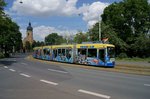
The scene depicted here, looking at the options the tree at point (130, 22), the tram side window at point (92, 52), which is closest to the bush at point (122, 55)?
the tree at point (130, 22)

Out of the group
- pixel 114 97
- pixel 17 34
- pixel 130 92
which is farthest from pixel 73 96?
pixel 17 34

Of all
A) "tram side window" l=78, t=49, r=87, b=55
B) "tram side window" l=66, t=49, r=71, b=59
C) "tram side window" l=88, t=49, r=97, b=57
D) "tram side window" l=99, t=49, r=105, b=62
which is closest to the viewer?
"tram side window" l=99, t=49, r=105, b=62

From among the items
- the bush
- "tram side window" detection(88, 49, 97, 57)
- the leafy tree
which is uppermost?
the leafy tree

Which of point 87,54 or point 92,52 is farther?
point 87,54

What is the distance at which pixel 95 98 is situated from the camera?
10484mm

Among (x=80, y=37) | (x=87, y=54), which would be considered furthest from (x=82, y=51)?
(x=80, y=37)

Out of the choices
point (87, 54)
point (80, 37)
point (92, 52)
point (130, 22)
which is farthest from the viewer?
point (80, 37)

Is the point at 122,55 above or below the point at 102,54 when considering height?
below

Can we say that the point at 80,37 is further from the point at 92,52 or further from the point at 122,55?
the point at 92,52

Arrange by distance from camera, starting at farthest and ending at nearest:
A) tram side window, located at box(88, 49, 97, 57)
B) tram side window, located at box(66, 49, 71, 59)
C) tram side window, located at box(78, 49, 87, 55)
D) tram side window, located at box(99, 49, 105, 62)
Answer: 1. tram side window, located at box(66, 49, 71, 59)
2. tram side window, located at box(78, 49, 87, 55)
3. tram side window, located at box(88, 49, 97, 57)
4. tram side window, located at box(99, 49, 105, 62)

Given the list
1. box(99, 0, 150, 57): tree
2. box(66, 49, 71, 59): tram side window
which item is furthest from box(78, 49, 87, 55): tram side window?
box(99, 0, 150, 57): tree

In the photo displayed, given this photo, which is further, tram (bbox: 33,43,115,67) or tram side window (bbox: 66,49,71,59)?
tram side window (bbox: 66,49,71,59)

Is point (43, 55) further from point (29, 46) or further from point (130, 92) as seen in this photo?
point (29, 46)

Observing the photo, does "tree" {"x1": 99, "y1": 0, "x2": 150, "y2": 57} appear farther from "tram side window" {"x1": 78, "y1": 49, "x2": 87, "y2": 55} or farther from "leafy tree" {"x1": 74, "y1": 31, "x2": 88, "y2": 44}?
"tram side window" {"x1": 78, "y1": 49, "x2": 87, "y2": 55}
